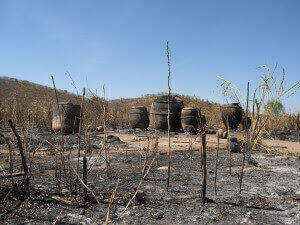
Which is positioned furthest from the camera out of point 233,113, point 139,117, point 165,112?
point 233,113

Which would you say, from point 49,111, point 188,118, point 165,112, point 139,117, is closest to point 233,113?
point 188,118

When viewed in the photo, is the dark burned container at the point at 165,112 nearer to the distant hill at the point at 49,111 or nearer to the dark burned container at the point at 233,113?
the distant hill at the point at 49,111

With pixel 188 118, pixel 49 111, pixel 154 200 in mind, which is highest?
pixel 49 111

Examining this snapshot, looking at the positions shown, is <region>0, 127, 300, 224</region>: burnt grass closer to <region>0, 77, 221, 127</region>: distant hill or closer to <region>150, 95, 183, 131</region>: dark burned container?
<region>0, 77, 221, 127</region>: distant hill

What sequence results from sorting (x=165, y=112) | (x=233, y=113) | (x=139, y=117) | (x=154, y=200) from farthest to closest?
(x=233, y=113), (x=139, y=117), (x=165, y=112), (x=154, y=200)

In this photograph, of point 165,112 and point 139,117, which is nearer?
point 165,112

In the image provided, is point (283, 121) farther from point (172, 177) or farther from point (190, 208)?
point (190, 208)

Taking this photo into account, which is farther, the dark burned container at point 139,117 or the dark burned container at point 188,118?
the dark burned container at point 139,117

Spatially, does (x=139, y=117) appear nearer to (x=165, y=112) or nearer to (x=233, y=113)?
(x=165, y=112)

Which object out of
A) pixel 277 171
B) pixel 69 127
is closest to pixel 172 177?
pixel 277 171

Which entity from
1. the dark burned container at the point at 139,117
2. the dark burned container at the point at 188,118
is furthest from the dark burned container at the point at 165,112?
the dark burned container at the point at 139,117

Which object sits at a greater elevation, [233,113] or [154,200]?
[233,113]

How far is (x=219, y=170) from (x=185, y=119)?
5.21 metres

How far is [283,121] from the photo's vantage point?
34.9 ft
